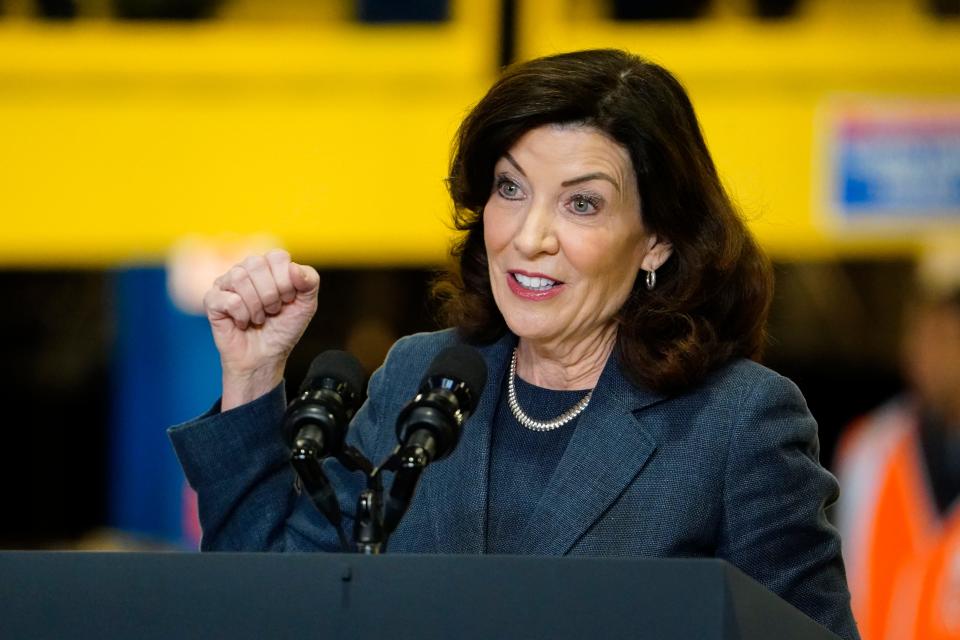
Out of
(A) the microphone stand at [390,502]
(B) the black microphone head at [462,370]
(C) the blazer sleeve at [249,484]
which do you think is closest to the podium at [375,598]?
(A) the microphone stand at [390,502]

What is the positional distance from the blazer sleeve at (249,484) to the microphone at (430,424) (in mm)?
405

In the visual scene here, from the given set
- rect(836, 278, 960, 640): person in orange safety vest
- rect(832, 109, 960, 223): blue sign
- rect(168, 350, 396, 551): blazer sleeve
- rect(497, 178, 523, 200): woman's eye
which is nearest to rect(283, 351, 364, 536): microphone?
rect(168, 350, 396, 551): blazer sleeve

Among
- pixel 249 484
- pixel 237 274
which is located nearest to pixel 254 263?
pixel 237 274

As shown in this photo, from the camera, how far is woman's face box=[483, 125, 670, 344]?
2.05 m

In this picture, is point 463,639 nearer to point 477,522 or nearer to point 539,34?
point 477,522

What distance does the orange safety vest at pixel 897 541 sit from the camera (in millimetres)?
4969

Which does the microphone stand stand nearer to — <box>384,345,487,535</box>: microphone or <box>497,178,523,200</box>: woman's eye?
<box>384,345,487,535</box>: microphone

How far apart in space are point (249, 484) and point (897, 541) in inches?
138

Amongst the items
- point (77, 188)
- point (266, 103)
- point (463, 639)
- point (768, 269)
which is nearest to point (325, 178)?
point (266, 103)

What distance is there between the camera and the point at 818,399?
5758mm

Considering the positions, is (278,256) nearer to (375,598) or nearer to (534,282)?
(534,282)

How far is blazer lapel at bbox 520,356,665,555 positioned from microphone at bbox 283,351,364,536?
332 mm

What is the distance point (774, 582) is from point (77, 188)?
3.75 metres

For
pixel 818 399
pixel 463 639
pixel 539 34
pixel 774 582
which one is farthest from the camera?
pixel 818 399
